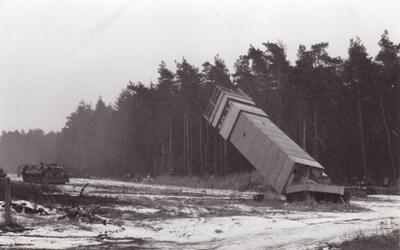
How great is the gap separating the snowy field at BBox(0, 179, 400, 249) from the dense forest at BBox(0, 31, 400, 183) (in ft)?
64.4

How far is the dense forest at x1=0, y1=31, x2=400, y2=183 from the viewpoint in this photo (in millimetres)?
37781

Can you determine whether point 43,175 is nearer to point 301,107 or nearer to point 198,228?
point 198,228

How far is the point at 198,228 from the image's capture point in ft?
41.7

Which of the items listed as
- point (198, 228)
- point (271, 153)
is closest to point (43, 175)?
point (271, 153)

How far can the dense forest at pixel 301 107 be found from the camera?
3778cm

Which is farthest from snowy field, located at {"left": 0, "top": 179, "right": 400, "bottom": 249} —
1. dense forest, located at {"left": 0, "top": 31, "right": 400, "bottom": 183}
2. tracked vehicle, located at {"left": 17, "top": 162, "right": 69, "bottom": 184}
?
dense forest, located at {"left": 0, "top": 31, "right": 400, "bottom": 183}

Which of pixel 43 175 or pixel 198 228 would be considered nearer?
pixel 198 228

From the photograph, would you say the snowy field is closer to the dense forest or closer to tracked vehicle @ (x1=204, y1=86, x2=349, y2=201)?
tracked vehicle @ (x1=204, y1=86, x2=349, y2=201)

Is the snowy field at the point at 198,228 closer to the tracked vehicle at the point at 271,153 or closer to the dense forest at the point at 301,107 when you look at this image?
the tracked vehicle at the point at 271,153

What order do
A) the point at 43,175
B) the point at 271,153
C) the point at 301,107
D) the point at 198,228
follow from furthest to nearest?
1. the point at 301,107
2. the point at 43,175
3. the point at 271,153
4. the point at 198,228

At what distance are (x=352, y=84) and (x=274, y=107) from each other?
7487 mm

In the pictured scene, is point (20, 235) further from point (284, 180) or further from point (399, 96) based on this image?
point (399, 96)

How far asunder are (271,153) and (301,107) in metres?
16.5

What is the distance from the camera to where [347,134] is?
41.0 meters
